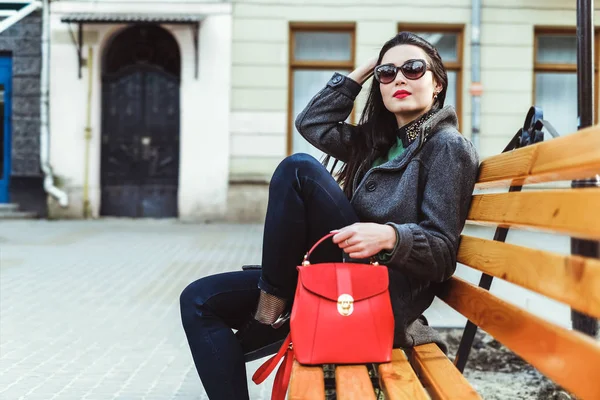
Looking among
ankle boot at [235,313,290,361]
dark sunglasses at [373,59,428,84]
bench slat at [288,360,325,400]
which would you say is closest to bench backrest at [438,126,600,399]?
dark sunglasses at [373,59,428,84]

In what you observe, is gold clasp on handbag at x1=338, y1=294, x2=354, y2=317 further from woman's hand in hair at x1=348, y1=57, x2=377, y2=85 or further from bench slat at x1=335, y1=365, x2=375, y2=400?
woman's hand in hair at x1=348, y1=57, x2=377, y2=85

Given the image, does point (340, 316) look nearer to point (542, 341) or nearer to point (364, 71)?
point (542, 341)

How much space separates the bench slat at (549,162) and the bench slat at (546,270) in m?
0.19

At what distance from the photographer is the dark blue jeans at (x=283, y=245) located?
7.25ft

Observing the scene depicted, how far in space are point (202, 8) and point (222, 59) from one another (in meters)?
0.97

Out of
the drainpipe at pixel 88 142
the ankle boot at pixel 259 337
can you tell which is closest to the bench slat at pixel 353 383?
the ankle boot at pixel 259 337

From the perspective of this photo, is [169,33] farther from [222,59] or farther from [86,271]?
[86,271]

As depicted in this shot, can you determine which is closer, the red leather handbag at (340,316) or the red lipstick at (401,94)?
the red leather handbag at (340,316)

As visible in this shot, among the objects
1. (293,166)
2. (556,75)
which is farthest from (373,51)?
(293,166)

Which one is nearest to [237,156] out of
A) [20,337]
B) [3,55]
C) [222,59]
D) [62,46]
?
[222,59]

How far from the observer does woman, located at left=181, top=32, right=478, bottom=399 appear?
2.17m

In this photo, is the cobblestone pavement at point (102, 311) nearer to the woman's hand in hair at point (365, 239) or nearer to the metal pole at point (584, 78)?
the woman's hand in hair at point (365, 239)

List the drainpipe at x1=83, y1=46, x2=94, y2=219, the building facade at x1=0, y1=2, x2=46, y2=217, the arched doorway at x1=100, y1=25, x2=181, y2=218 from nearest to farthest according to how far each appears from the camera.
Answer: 1. the drainpipe at x1=83, y1=46, x2=94, y2=219
2. the building facade at x1=0, y1=2, x2=46, y2=217
3. the arched doorway at x1=100, y1=25, x2=181, y2=218

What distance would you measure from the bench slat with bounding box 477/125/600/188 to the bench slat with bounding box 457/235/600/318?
0.19 metres
